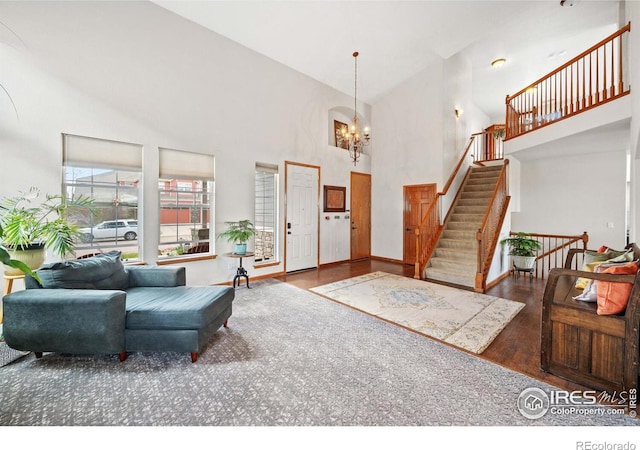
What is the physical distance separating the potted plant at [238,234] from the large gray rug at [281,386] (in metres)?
1.73

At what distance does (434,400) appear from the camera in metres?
1.78

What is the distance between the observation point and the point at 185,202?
13.8 feet

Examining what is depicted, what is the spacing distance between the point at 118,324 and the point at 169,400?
0.83 m

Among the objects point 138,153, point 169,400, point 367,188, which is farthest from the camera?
point 367,188

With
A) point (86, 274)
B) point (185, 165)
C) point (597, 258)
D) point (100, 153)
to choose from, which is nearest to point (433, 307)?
point (597, 258)

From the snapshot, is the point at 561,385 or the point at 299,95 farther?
the point at 299,95

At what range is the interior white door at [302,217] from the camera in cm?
553

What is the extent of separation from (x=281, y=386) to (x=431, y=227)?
473cm

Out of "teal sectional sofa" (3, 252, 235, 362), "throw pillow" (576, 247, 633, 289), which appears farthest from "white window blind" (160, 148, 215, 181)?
"throw pillow" (576, 247, 633, 289)
